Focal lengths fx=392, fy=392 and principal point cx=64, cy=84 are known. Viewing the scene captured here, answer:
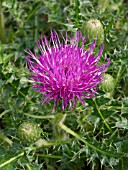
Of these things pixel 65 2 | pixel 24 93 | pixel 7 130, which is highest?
pixel 65 2

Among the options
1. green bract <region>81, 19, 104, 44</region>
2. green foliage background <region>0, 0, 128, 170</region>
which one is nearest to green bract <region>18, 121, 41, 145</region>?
green foliage background <region>0, 0, 128, 170</region>

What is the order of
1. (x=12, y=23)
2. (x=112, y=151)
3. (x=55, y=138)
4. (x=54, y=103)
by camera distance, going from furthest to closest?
1. (x=12, y=23)
2. (x=55, y=138)
3. (x=112, y=151)
4. (x=54, y=103)

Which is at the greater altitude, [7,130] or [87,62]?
[87,62]

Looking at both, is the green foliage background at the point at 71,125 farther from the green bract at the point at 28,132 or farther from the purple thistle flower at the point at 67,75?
the purple thistle flower at the point at 67,75

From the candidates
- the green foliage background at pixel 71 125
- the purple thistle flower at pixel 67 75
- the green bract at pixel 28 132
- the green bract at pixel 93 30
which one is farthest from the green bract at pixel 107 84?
the green bract at pixel 28 132

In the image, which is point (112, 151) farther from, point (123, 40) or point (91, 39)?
point (123, 40)

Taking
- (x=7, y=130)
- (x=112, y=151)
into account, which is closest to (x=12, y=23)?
(x=7, y=130)

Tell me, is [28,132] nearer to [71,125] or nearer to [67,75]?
[67,75]
